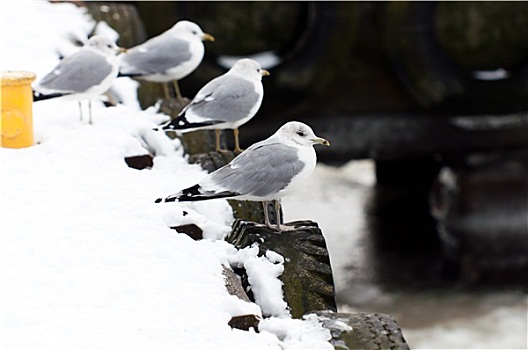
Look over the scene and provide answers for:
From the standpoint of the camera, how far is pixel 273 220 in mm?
3865

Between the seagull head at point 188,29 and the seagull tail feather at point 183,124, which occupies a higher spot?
the seagull head at point 188,29

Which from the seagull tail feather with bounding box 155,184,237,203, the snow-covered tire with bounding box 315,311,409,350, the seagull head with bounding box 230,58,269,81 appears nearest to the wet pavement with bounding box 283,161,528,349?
the seagull head with bounding box 230,58,269,81

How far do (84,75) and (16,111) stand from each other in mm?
471

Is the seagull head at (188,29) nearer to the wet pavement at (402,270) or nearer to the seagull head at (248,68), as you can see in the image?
the seagull head at (248,68)

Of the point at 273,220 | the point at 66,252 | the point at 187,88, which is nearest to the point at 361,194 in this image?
the point at 187,88

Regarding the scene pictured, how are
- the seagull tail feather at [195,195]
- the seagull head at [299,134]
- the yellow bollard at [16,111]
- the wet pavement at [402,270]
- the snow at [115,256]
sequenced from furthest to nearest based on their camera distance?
the wet pavement at [402,270], the yellow bollard at [16,111], the seagull head at [299,134], the seagull tail feather at [195,195], the snow at [115,256]

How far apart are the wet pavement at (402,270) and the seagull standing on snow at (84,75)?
253cm

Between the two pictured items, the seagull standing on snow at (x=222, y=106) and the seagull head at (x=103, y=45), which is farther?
the seagull head at (x=103, y=45)

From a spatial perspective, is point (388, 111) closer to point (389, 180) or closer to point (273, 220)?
point (389, 180)

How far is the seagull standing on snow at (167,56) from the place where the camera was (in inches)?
206

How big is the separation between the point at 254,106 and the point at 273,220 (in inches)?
27.2

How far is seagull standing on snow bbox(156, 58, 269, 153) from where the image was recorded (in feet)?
14.0

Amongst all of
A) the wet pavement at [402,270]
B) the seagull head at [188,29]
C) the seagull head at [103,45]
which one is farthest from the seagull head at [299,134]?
the wet pavement at [402,270]

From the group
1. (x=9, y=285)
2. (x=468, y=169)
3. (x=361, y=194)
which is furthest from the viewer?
(x=361, y=194)
